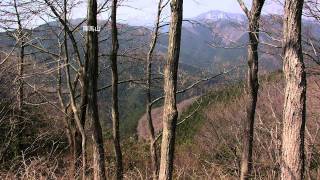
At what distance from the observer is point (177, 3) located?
233 inches

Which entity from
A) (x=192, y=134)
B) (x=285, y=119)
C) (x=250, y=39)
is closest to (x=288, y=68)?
(x=285, y=119)

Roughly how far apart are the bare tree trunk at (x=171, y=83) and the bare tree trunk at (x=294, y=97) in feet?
4.73

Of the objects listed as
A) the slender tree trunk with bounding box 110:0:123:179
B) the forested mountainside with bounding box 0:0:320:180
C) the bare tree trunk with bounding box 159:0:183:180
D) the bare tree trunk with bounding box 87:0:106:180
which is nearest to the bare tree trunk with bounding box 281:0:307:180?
the forested mountainside with bounding box 0:0:320:180

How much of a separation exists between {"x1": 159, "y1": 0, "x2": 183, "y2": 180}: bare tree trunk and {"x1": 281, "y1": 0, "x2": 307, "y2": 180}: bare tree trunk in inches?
56.8

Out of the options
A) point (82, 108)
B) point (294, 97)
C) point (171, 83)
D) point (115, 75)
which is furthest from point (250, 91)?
point (82, 108)

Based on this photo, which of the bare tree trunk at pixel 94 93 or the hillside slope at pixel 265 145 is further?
the bare tree trunk at pixel 94 93

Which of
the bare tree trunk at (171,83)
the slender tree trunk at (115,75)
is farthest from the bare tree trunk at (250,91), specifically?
the slender tree trunk at (115,75)

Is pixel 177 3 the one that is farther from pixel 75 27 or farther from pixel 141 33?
pixel 141 33

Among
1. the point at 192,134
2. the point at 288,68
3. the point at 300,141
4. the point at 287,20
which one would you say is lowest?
the point at 192,134

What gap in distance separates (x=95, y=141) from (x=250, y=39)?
3.16 m

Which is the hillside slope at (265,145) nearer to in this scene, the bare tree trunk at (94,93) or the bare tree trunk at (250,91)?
the bare tree trunk at (250,91)

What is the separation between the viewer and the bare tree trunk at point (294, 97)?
5090 millimetres

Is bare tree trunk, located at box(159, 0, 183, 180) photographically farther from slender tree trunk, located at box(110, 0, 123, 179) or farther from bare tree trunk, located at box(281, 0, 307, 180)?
slender tree trunk, located at box(110, 0, 123, 179)

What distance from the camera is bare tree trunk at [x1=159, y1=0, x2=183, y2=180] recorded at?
19.5 ft
